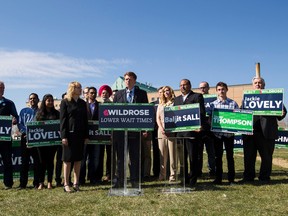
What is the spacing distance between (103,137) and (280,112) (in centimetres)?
420

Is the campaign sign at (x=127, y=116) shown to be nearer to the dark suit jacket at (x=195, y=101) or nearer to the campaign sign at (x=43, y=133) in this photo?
the dark suit jacket at (x=195, y=101)

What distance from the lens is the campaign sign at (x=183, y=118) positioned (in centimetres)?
698

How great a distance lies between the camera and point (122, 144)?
686cm

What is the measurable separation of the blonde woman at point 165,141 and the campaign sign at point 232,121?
104 centimetres

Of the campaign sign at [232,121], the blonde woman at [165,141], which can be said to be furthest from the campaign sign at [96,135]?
the campaign sign at [232,121]

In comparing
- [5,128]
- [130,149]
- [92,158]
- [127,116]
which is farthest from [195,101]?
[5,128]

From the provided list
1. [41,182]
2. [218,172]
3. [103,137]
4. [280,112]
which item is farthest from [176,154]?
[41,182]

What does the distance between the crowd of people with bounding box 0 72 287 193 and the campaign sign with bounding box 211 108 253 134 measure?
17 cm

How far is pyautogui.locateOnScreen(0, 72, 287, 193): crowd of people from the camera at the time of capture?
6.94 meters

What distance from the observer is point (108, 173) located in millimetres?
8547

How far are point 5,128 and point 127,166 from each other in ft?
10.4

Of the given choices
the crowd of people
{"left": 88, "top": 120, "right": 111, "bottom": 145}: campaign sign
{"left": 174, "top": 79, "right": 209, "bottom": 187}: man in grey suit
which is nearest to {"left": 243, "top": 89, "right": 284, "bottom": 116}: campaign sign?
the crowd of people

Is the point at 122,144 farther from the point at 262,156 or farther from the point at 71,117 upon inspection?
the point at 262,156

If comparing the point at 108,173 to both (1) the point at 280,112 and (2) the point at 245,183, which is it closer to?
(2) the point at 245,183
